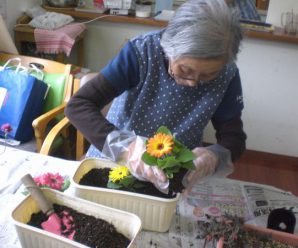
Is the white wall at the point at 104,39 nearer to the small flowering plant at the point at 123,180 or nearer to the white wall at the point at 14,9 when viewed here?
the white wall at the point at 14,9

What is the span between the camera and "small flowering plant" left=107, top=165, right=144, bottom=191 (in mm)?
774

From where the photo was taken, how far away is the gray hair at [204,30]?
73 centimetres

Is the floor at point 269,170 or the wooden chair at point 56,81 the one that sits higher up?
the wooden chair at point 56,81

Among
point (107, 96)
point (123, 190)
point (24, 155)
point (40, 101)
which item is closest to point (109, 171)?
point (123, 190)

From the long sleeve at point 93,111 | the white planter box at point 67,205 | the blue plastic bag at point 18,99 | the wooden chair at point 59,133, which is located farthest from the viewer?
the blue plastic bag at point 18,99

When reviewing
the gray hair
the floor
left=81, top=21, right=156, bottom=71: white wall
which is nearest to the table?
the gray hair

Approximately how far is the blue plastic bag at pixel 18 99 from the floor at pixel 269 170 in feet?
4.36

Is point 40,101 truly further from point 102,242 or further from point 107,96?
point 102,242

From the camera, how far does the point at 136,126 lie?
104 centimetres

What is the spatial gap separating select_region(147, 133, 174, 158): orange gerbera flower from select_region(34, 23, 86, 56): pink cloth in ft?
5.09

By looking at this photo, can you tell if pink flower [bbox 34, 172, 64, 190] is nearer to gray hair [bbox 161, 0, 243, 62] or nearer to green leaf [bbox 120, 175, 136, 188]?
green leaf [bbox 120, 175, 136, 188]

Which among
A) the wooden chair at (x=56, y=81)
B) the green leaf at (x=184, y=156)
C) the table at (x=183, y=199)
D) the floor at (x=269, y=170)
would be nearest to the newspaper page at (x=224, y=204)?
the table at (x=183, y=199)

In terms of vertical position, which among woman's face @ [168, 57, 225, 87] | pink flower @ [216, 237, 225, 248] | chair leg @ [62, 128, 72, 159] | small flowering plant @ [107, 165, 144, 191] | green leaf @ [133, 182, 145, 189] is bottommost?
chair leg @ [62, 128, 72, 159]

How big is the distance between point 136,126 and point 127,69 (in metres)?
0.19
